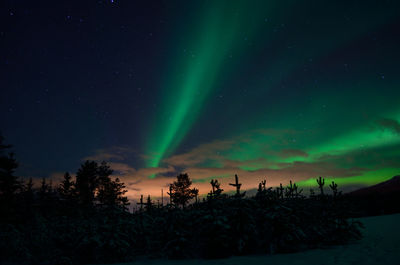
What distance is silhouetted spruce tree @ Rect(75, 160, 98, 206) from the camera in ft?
142

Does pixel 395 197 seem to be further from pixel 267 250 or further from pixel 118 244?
pixel 118 244

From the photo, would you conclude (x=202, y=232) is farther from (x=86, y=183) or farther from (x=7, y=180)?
(x=86, y=183)

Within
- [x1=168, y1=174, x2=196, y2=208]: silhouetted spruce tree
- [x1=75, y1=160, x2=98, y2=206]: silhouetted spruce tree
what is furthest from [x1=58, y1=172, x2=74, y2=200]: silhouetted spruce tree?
[x1=168, y1=174, x2=196, y2=208]: silhouetted spruce tree

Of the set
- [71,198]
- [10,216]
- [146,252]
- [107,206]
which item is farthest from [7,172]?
[146,252]

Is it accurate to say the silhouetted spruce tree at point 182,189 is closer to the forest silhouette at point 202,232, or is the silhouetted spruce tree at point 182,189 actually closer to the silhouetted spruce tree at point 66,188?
the silhouetted spruce tree at point 66,188

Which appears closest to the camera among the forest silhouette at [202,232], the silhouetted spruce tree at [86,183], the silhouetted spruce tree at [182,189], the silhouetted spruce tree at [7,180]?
the forest silhouette at [202,232]

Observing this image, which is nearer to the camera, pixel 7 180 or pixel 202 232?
pixel 202 232

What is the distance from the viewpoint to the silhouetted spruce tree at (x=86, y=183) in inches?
1706

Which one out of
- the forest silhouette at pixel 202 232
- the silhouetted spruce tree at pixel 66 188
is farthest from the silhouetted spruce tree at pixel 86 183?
the forest silhouette at pixel 202 232

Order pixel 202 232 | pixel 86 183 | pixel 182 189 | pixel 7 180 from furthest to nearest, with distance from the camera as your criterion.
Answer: pixel 182 189
pixel 86 183
pixel 7 180
pixel 202 232

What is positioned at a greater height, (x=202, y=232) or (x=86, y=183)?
(x=86, y=183)

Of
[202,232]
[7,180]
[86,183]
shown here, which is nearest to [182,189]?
[86,183]

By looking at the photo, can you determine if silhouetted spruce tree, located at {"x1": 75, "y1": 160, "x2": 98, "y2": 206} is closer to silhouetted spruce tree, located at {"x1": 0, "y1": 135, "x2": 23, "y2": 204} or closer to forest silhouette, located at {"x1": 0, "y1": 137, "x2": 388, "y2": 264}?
silhouetted spruce tree, located at {"x1": 0, "y1": 135, "x2": 23, "y2": 204}

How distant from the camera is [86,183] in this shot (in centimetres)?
4391
